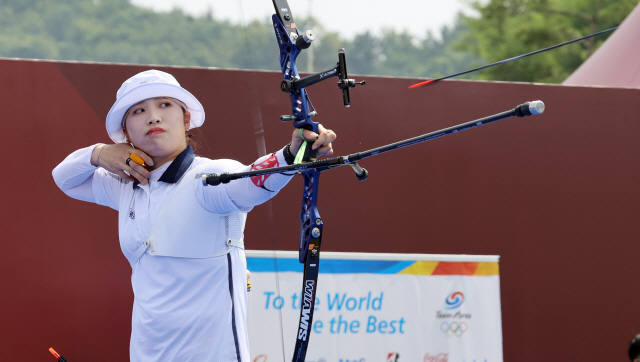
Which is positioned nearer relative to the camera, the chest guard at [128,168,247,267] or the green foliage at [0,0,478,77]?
the chest guard at [128,168,247,267]

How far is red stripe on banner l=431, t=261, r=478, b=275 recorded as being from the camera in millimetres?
3107

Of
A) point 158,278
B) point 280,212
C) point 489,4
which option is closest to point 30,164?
point 280,212

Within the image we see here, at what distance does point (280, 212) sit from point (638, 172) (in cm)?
195

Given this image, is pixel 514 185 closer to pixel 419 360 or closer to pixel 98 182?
pixel 419 360

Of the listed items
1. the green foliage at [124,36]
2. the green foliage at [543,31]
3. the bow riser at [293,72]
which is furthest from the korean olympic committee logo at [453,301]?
the green foliage at [124,36]

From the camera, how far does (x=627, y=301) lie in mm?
3467

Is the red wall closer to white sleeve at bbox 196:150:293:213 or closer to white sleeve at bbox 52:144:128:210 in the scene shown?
white sleeve at bbox 52:144:128:210

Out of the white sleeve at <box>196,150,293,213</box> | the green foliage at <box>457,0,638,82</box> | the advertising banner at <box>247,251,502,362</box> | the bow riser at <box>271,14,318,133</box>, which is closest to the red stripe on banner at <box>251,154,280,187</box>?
the white sleeve at <box>196,150,293,213</box>

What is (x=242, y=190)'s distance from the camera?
157cm

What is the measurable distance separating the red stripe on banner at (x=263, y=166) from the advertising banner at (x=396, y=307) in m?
1.45

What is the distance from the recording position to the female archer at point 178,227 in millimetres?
1603

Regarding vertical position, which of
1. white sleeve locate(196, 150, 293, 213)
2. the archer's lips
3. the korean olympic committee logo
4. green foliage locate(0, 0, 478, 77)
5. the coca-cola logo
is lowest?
the coca-cola logo

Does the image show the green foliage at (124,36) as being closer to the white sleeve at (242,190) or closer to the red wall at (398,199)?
the red wall at (398,199)

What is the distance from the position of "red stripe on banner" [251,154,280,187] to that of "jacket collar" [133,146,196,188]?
0.86 feet
